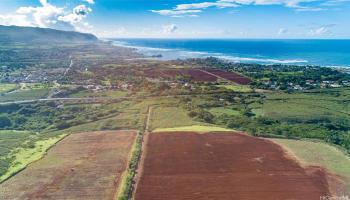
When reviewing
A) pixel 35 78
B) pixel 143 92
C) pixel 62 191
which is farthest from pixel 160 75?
pixel 62 191

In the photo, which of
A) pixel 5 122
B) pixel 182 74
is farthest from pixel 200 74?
pixel 5 122

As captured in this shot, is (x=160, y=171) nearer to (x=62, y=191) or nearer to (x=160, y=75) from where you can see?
(x=62, y=191)

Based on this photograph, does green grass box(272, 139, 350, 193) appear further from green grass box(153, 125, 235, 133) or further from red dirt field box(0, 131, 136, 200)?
red dirt field box(0, 131, 136, 200)

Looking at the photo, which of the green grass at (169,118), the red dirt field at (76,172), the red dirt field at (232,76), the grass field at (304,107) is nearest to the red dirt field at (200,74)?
the red dirt field at (232,76)

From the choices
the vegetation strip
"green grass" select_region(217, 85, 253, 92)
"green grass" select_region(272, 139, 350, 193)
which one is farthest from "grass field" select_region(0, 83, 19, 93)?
"green grass" select_region(272, 139, 350, 193)

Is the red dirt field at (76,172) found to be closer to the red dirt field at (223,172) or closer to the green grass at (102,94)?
the red dirt field at (223,172)

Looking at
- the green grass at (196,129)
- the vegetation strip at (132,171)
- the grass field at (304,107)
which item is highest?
the grass field at (304,107)
